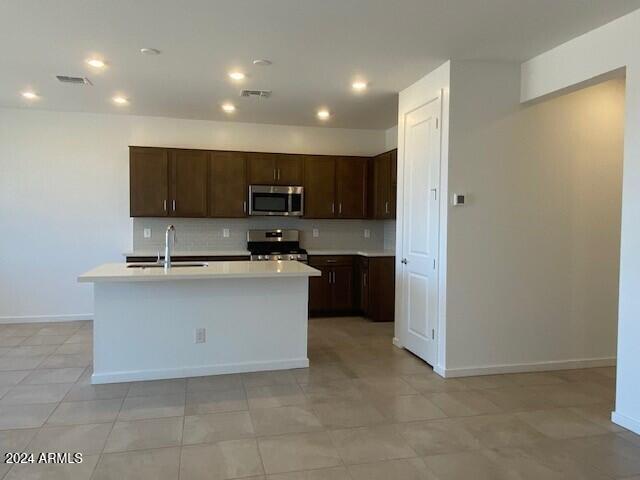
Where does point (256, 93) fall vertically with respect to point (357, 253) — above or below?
above

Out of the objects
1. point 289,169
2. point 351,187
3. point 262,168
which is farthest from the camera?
point 351,187

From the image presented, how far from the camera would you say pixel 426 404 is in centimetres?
335

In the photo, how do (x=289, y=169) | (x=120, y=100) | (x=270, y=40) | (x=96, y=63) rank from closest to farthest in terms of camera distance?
(x=270, y=40)
(x=96, y=63)
(x=120, y=100)
(x=289, y=169)

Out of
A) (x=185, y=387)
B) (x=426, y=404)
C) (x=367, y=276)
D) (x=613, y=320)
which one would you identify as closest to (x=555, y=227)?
(x=613, y=320)

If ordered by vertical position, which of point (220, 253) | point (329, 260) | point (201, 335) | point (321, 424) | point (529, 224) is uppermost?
point (529, 224)

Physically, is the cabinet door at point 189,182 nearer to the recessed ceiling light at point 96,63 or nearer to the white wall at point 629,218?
the recessed ceiling light at point 96,63

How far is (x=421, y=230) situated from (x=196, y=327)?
2173 millimetres

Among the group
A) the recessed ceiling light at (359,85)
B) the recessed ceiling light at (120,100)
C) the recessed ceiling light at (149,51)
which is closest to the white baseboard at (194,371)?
the recessed ceiling light at (149,51)

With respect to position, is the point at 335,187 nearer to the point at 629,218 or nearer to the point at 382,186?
the point at 382,186

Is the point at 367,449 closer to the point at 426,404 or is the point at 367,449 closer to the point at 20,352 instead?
the point at 426,404

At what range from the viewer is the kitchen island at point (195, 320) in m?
3.73

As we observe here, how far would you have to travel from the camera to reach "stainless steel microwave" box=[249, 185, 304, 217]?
6.20 metres

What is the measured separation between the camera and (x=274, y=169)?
6312 mm

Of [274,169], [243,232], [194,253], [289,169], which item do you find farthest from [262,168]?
[194,253]
